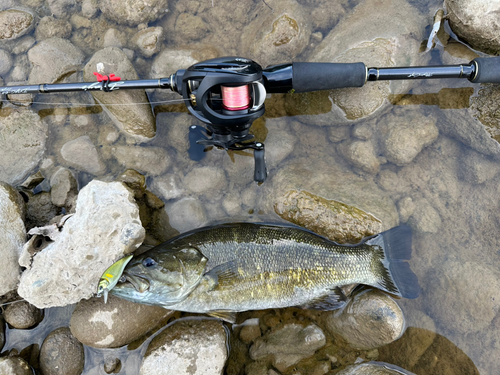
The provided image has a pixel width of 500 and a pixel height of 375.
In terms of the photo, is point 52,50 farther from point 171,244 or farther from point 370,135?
point 370,135

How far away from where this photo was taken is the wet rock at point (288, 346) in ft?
11.6

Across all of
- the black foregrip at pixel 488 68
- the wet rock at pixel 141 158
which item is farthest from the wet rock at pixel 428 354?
the wet rock at pixel 141 158

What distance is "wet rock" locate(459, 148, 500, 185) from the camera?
147 inches

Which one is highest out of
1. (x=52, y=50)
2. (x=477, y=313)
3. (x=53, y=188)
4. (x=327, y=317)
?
(x=52, y=50)

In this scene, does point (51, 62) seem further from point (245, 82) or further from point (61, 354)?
point (61, 354)

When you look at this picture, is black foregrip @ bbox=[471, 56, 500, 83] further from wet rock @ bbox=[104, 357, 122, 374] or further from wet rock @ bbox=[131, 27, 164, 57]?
wet rock @ bbox=[104, 357, 122, 374]

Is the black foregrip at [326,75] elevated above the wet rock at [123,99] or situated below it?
above

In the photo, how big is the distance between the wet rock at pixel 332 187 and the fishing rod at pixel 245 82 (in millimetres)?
362

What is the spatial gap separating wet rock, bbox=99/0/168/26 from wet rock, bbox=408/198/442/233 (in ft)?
13.6

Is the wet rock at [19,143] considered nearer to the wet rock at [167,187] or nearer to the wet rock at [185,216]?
the wet rock at [167,187]

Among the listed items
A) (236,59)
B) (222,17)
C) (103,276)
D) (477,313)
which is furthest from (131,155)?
(477,313)

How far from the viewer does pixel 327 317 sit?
3668 millimetres

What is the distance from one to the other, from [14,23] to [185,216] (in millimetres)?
3432

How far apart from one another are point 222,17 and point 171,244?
10.0 ft
